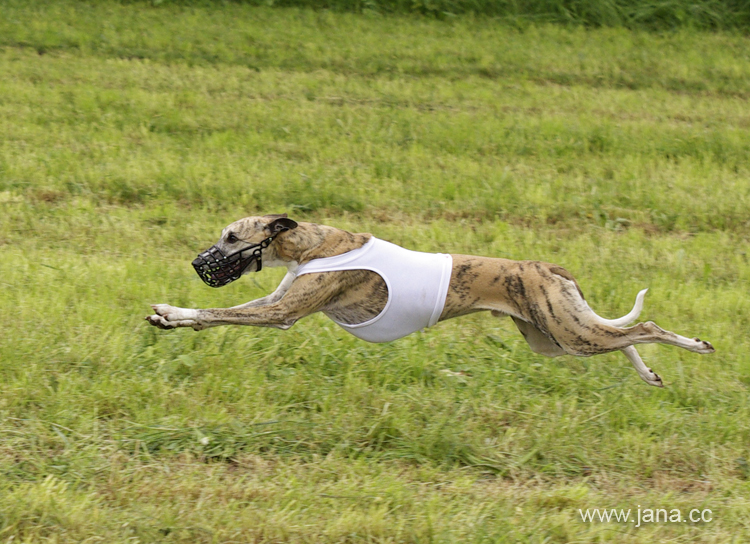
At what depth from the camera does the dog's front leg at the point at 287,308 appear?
4.46m

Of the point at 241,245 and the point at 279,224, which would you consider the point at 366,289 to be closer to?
the point at 279,224

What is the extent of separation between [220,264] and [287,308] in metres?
0.44

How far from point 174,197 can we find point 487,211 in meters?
3.18

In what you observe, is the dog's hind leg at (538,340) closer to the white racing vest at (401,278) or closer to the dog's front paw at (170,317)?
the white racing vest at (401,278)

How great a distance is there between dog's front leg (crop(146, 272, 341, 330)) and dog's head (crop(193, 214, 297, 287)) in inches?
8.4

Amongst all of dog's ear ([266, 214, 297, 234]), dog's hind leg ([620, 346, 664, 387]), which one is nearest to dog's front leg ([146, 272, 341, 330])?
dog's ear ([266, 214, 297, 234])

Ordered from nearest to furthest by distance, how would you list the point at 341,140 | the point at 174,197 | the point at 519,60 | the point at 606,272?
the point at 606,272, the point at 174,197, the point at 341,140, the point at 519,60

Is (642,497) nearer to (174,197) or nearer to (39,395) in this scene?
(39,395)

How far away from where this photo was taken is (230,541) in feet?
13.4

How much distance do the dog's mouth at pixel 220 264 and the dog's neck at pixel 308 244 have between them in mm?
161

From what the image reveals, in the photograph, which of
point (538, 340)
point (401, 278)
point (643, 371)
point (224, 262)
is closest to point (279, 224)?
point (224, 262)

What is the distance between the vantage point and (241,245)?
15.1ft

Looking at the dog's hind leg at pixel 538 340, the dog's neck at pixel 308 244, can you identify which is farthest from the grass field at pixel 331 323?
the dog's neck at pixel 308 244

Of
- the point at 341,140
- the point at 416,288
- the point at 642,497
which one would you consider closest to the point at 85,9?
the point at 341,140
